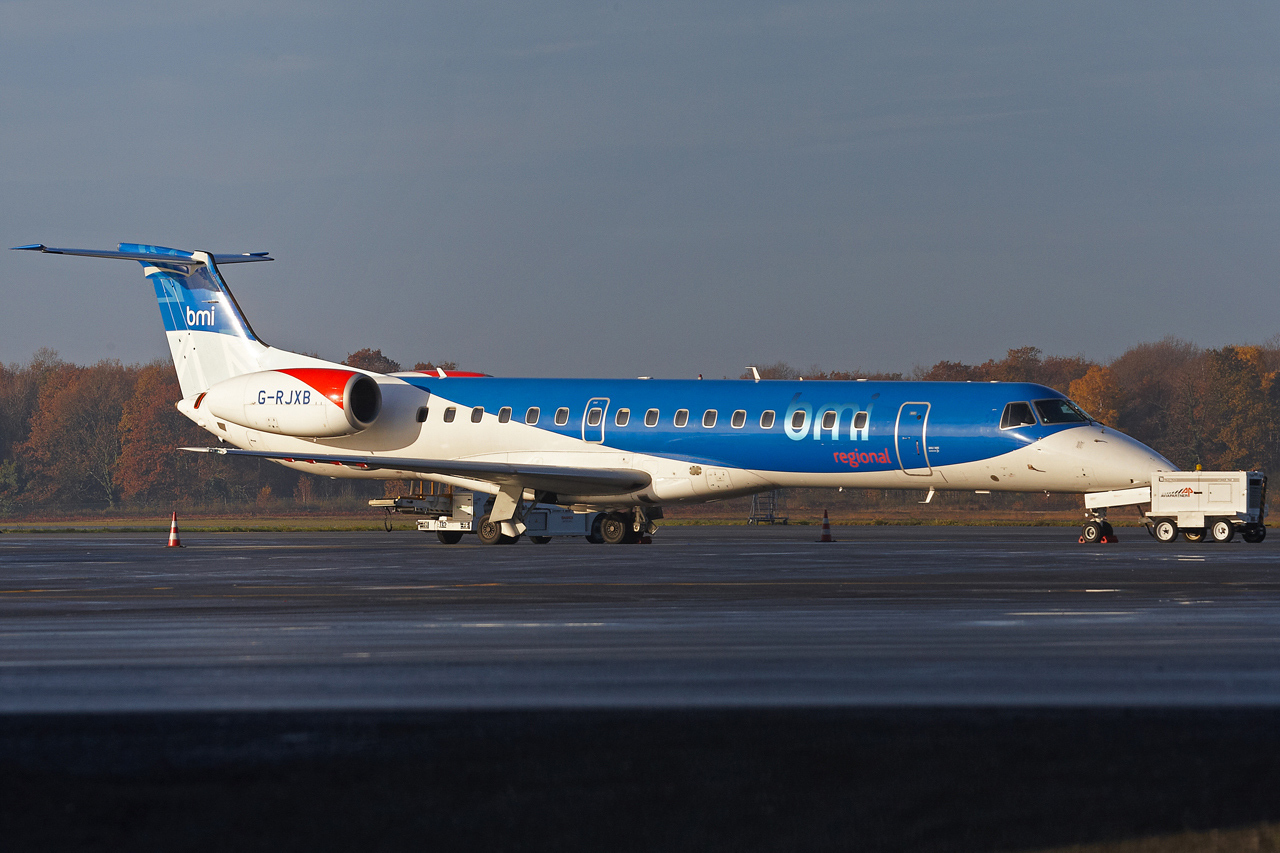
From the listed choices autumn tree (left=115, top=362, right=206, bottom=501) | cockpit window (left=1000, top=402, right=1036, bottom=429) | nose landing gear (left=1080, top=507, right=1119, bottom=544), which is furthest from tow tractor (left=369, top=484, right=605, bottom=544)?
autumn tree (left=115, top=362, right=206, bottom=501)

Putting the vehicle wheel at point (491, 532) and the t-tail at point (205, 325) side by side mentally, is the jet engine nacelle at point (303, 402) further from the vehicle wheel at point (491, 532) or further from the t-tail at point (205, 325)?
the vehicle wheel at point (491, 532)

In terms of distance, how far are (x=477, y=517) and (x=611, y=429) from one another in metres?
4.15

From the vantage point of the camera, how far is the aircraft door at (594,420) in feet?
104

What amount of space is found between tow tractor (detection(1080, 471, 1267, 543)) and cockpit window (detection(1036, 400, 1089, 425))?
67.0 inches

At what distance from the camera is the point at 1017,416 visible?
2825cm

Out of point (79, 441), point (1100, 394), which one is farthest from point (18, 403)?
point (1100, 394)

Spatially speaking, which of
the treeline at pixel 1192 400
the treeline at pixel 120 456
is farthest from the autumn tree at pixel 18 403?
the treeline at pixel 1192 400

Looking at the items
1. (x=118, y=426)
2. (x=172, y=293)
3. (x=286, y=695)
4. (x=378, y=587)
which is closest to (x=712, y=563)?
(x=378, y=587)

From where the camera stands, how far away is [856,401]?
29469 millimetres

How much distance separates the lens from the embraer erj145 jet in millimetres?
28453

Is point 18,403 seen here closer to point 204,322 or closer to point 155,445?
point 155,445

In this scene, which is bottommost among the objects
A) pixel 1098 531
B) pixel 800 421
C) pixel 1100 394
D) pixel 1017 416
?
pixel 1098 531

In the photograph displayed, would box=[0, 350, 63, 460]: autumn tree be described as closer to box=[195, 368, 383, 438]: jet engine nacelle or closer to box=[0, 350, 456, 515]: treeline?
box=[0, 350, 456, 515]: treeline

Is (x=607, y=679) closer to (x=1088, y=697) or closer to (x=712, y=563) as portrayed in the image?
(x=1088, y=697)
